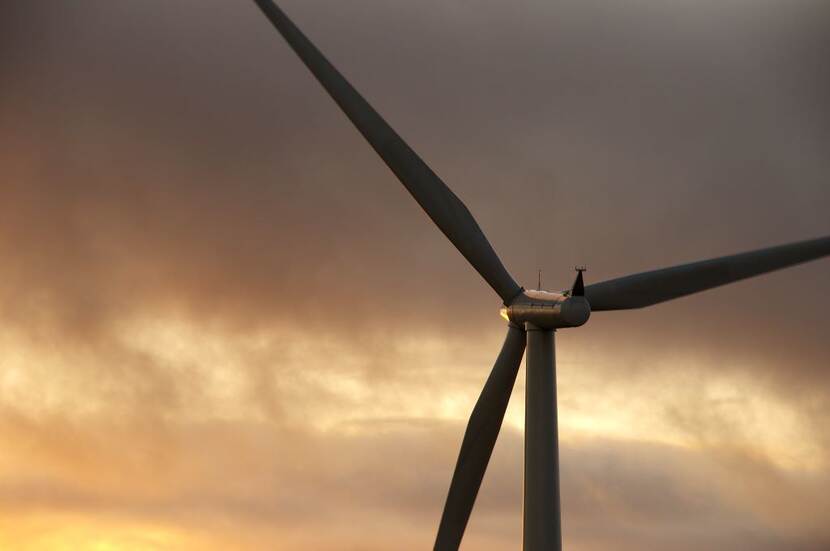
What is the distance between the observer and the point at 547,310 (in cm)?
4012

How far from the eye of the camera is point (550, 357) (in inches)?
1625

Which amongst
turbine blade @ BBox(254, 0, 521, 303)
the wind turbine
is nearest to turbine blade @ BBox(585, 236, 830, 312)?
the wind turbine

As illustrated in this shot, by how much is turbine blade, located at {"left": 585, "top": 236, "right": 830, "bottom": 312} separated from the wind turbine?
0.03m

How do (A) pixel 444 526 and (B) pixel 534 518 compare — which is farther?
(A) pixel 444 526

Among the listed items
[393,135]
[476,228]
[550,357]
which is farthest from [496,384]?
[393,135]

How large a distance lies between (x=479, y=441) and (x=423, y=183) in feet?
30.1

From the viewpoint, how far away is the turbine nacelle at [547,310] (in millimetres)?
39156

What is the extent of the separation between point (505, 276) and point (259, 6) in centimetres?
1213

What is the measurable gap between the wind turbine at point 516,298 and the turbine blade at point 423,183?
34mm

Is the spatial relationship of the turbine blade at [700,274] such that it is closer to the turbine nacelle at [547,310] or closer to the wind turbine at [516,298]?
the wind turbine at [516,298]

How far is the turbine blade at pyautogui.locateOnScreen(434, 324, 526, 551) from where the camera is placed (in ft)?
140

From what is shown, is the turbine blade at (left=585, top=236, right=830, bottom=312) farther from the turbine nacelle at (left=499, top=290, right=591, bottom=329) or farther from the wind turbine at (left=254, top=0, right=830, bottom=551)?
the turbine nacelle at (left=499, top=290, right=591, bottom=329)

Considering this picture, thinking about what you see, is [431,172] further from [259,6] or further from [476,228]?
[259,6]

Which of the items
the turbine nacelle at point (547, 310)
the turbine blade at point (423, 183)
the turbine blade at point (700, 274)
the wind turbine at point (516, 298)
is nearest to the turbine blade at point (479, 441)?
the wind turbine at point (516, 298)
